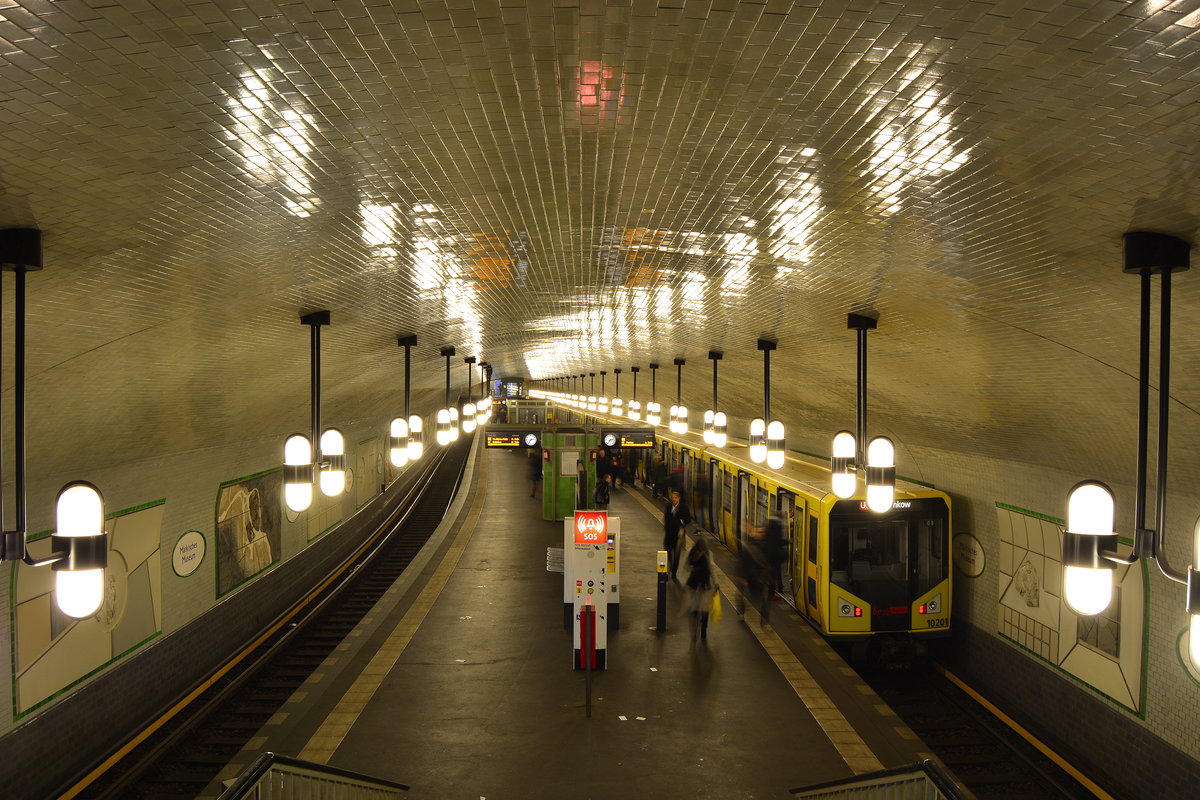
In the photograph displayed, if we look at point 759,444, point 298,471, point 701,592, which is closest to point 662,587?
point 701,592

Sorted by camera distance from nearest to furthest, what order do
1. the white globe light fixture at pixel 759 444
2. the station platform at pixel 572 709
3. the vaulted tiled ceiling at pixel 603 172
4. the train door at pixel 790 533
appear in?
Result: the vaulted tiled ceiling at pixel 603 172 < the station platform at pixel 572 709 < the white globe light fixture at pixel 759 444 < the train door at pixel 790 533

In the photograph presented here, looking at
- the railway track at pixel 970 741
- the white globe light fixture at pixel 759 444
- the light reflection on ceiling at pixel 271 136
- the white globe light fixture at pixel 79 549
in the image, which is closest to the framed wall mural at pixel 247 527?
the white globe light fixture at pixel 759 444

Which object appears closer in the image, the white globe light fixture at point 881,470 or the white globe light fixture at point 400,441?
the white globe light fixture at point 881,470

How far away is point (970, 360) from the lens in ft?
23.4

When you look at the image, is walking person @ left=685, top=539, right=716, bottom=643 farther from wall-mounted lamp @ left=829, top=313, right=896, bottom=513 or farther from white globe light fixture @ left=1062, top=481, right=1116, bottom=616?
white globe light fixture @ left=1062, top=481, right=1116, bottom=616

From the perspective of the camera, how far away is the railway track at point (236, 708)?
8.17 m

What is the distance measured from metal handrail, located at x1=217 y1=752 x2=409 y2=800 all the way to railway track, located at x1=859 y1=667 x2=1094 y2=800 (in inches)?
223

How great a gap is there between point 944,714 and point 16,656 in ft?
31.7

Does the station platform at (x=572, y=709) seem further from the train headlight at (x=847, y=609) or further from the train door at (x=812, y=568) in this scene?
the train headlight at (x=847, y=609)

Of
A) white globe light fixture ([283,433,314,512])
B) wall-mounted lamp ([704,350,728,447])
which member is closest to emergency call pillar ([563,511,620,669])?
wall-mounted lamp ([704,350,728,447])

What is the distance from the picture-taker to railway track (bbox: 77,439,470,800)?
817 centimetres

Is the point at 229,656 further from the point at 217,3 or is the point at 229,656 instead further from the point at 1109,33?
the point at 1109,33

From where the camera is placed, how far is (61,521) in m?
3.73

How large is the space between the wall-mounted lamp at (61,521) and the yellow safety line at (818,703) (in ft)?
17.3
